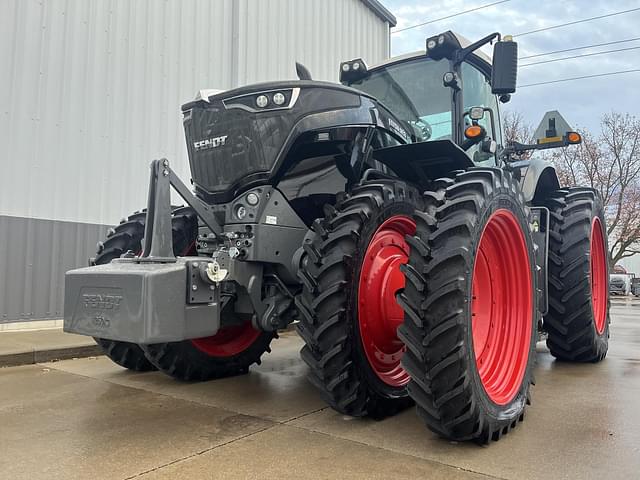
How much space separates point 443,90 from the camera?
14.5 feet

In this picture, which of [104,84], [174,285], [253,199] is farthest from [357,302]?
[104,84]

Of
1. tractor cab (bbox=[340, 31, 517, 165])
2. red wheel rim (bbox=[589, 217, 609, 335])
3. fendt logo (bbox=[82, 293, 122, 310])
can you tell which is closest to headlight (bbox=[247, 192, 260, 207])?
fendt logo (bbox=[82, 293, 122, 310])

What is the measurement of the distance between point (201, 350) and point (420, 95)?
9.14 ft

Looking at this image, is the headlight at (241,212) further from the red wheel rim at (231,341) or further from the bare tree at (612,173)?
the bare tree at (612,173)

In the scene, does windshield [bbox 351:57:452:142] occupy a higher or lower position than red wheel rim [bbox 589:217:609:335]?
higher

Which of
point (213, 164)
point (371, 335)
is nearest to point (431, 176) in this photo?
point (371, 335)

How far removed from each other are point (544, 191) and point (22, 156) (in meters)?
5.96

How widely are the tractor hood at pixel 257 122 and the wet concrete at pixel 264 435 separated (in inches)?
58.3

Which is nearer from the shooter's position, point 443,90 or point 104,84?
point 443,90

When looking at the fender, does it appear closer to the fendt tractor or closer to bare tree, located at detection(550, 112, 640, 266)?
the fendt tractor

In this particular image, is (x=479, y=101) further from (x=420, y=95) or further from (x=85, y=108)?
(x=85, y=108)

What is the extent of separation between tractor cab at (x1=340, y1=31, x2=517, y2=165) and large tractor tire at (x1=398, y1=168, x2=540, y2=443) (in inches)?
38.7

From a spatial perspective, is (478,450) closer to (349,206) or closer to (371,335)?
(371,335)

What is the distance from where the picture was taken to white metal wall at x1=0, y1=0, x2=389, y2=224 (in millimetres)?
6324
